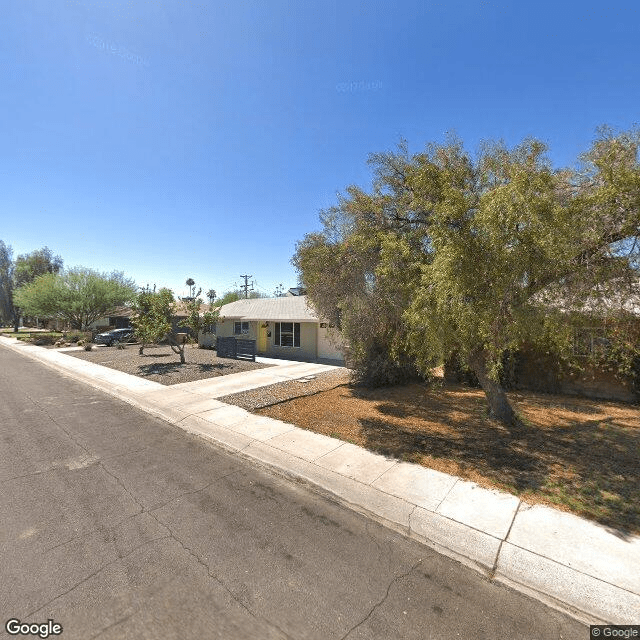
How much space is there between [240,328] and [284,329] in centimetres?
480

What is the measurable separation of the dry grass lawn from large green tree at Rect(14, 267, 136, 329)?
29253 mm

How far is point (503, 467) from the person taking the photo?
589 centimetres

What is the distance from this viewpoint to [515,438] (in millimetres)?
7293

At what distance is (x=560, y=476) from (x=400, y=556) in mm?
3650

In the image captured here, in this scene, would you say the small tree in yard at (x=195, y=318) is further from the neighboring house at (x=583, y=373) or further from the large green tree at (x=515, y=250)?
the neighboring house at (x=583, y=373)

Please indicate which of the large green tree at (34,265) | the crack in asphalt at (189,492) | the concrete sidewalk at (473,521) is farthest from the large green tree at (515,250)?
the large green tree at (34,265)

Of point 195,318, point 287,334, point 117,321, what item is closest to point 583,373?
point 287,334

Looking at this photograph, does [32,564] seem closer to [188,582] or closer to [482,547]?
[188,582]

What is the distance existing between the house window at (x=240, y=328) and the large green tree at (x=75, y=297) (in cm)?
1311

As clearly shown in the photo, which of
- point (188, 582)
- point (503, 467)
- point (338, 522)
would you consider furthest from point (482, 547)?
point (188, 582)

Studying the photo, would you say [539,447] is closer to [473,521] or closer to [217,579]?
[473,521]

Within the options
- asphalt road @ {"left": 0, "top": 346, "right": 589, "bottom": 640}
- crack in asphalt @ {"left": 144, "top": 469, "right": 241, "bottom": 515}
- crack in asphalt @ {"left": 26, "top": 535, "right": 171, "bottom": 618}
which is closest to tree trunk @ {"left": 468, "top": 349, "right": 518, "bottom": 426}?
asphalt road @ {"left": 0, "top": 346, "right": 589, "bottom": 640}

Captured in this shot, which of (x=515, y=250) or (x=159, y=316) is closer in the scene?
(x=515, y=250)

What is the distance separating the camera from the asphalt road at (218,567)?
2.88 meters
